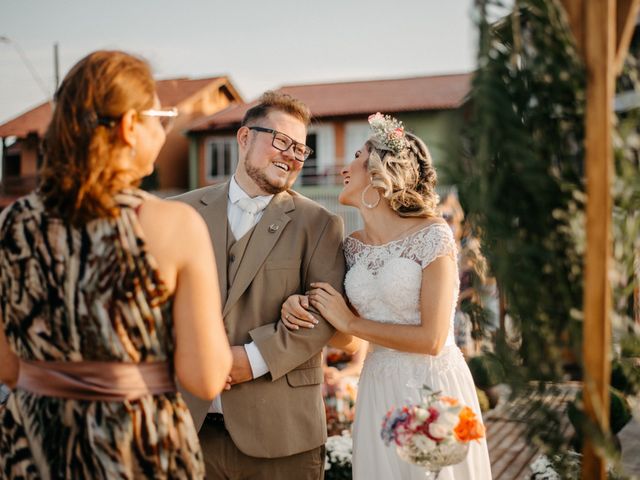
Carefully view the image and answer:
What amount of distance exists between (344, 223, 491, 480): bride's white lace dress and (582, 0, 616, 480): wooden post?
1372 mm

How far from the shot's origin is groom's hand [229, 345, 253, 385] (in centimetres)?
296

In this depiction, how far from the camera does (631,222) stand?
1979mm

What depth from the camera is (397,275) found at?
3293mm

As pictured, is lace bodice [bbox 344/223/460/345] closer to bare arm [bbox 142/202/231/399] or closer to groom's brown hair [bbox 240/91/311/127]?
groom's brown hair [bbox 240/91/311/127]

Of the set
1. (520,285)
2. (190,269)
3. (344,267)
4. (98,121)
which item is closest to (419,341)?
(344,267)

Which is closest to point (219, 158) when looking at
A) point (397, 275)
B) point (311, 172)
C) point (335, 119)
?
point (311, 172)

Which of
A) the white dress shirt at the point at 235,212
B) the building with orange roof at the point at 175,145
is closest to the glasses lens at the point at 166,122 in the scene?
the white dress shirt at the point at 235,212

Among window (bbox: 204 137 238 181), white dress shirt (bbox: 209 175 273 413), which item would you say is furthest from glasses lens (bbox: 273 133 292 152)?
window (bbox: 204 137 238 181)

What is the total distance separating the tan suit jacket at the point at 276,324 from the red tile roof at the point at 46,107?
16066 millimetres

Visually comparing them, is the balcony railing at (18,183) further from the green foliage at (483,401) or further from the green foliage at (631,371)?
the green foliage at (631,371)

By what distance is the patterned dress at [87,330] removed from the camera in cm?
183

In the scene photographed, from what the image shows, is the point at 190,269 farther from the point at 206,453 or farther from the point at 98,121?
the point at 206,453

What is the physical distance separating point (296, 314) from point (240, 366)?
32cm

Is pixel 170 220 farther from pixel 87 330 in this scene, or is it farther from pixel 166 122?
pixel 166 122
